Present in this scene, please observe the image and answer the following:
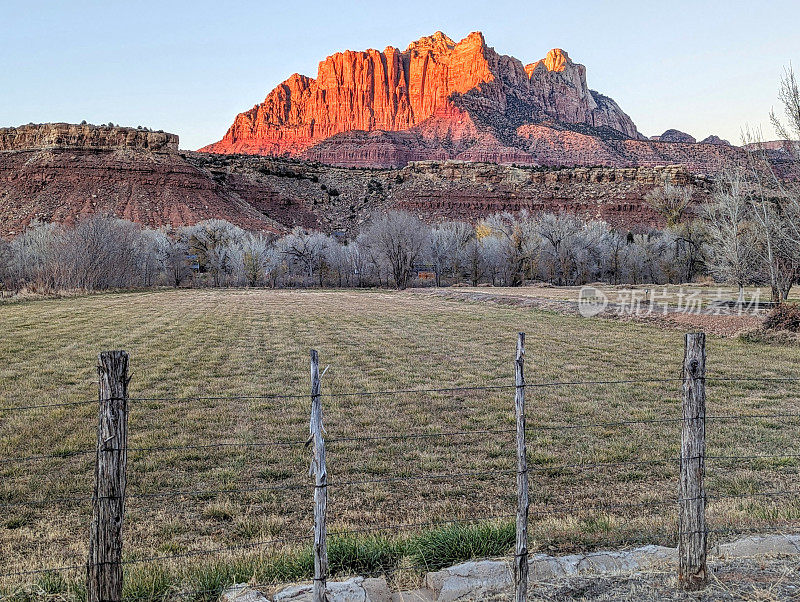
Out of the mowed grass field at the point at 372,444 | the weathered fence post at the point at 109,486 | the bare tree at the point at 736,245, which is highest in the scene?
the bare tree at the point at 736,245

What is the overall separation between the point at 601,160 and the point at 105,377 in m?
161

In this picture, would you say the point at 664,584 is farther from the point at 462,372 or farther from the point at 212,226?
the point at 212,226

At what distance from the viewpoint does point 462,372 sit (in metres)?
16.6

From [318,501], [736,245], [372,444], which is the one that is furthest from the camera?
[736,245]

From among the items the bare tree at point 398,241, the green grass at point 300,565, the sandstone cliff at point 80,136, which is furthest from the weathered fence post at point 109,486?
the sandstone cliff at point 80,136

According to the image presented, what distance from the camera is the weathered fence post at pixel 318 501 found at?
14.0 ft

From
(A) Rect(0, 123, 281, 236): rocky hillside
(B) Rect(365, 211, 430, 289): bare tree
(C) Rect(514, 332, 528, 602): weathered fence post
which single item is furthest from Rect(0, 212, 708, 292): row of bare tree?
(C) Rect(514, 332, 528, 602): weathered fence post

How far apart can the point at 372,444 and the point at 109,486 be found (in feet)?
20.8

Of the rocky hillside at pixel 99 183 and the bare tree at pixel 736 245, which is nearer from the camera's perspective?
the bare tree at pixel 736 245

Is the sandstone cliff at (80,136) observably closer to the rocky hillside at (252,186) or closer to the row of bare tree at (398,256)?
the rocky hillside at (252,186)

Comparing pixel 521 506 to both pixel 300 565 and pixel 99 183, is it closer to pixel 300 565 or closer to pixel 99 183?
pixel 300 565

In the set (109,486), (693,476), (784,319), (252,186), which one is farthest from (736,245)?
(252,186)

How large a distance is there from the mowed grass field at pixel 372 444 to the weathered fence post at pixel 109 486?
36 cm

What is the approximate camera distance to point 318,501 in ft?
14.5
